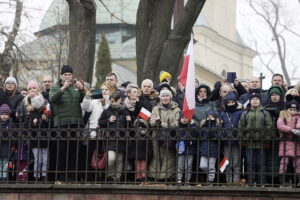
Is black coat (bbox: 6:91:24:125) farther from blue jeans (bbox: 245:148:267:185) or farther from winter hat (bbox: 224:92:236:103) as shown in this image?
blue jeans (bbox: 245:148:267:185)

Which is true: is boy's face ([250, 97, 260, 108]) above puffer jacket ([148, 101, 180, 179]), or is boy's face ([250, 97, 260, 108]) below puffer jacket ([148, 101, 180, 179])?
above

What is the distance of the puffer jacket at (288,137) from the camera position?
16.6 m

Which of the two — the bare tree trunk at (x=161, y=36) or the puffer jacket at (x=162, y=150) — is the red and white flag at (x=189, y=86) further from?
the bare tree trunk at (x=161, y=36)

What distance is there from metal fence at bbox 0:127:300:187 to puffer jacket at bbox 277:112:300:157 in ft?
0.05

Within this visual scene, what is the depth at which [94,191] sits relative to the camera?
17.2 meters

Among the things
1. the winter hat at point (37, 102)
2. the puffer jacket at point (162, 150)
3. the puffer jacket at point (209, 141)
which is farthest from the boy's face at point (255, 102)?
the winter hat at point (37, 102)

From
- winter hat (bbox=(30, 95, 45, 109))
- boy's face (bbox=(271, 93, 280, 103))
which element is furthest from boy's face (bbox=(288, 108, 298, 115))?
winter hat (bbox=(30, 95, 45, 109))

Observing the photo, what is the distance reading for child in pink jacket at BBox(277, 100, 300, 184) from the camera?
1664 centimetres

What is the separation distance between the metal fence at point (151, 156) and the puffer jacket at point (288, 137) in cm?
1

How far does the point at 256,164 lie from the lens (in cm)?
1692

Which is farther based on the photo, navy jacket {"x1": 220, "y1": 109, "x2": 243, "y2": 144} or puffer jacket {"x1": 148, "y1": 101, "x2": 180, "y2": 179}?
puffer jacket {"x1": 148, "y1": 101, "x2": 180, "y2": 179}

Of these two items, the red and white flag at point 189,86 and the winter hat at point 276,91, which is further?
the winter hat at point 276,91

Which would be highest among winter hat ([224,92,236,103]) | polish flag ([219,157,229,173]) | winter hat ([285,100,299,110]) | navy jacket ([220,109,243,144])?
winter hat ([224,92,236,103])

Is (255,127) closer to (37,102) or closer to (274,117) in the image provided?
(274,117)
